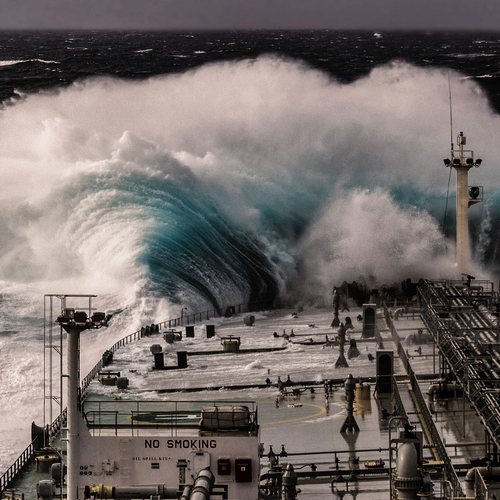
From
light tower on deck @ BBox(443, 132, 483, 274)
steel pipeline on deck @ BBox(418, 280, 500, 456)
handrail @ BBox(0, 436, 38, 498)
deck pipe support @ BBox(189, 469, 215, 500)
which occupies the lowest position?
deck pipe support @ BBox(189, 469, 215, 500)

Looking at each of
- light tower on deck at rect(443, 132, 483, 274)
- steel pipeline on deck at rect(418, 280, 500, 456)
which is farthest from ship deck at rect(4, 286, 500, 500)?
light tower on deck at rect(443, 132, 483, 274)

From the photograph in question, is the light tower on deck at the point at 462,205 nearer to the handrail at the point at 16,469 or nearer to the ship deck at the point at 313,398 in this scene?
the ship deck at the point at 313,398

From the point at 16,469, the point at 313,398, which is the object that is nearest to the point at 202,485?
the point at 16,469

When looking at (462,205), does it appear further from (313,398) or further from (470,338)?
(313,398)

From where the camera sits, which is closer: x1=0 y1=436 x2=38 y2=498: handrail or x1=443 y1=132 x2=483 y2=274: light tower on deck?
x1=0 y1=436 x2=38 y2=498: handrail

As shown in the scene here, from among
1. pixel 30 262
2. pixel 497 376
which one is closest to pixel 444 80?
pixel 30 262

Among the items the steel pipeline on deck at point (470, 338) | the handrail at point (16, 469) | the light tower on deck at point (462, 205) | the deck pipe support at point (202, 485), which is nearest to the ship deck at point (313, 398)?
the handrail at point (16, 469)

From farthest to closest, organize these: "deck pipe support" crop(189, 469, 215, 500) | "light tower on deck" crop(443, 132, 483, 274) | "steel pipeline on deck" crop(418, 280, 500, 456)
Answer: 1. "light tower on deck" crop(443, 132, 483, 274)
2. "steel pipeline on deck" crop(418, 280, 500, 456)
3. "deck pipe support" crop(189, 469, 215, 500)

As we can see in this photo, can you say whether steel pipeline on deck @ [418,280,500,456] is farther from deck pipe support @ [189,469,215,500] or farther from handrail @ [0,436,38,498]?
handrail @ [0,436,38,498]

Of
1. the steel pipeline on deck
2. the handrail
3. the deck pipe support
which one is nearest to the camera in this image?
the deck pipe support

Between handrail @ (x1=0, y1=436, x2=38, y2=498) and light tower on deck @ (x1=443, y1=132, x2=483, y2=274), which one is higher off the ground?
light tower on deck @ (x1=443, y1=132, x2=483, y2=274)

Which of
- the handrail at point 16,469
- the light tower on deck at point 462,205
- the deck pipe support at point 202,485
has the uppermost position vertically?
the light tower on deck at point 462,205
